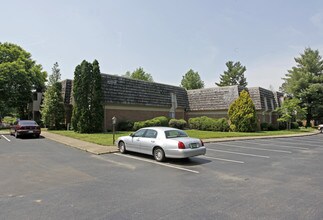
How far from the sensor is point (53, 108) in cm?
2703

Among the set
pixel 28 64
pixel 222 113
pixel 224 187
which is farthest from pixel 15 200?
pixel 28 64

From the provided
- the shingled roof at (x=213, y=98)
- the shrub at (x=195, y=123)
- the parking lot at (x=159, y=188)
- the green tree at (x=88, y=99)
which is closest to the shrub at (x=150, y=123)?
the green tree at (x=88, y=99)

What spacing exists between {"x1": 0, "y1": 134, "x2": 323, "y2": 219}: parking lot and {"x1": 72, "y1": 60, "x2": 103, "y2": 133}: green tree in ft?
40.5

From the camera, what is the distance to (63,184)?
695cm

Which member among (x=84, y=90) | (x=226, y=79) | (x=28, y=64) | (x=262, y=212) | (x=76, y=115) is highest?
(x=226, y=79)

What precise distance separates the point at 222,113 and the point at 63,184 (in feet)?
87.8

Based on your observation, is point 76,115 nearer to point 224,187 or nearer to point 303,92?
point 224,187

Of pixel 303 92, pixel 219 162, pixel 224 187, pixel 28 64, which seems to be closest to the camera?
pixel 224 187

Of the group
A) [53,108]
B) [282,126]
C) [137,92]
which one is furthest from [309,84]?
[53,108]

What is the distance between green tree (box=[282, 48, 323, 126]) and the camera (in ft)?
138

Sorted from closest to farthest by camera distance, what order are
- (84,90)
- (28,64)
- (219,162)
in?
(219,162), (84,90), (28,64)

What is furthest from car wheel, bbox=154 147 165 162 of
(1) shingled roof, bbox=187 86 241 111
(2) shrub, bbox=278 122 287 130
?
(2) shrub, bbox=278 122 287 130

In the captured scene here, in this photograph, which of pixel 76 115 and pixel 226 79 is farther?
pixel 226 79

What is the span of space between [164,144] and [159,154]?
0.57 metres
